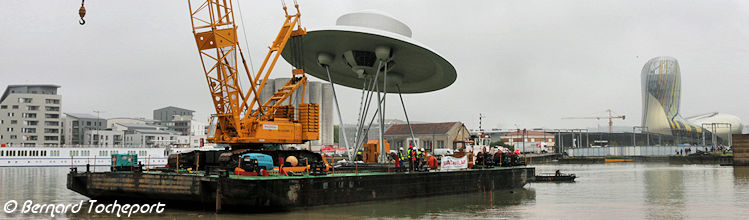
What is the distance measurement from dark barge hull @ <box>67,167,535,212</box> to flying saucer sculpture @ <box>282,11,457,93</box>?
10094 millimetres

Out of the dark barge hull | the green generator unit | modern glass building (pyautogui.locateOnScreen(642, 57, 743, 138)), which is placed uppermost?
modern glass building (pyautogui.locateOnScreen(642, 57, 743, 138))

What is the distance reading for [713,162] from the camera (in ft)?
272

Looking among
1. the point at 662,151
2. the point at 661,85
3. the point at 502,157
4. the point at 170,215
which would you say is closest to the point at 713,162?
the point at 662,151

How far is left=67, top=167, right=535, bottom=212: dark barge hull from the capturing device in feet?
66.7

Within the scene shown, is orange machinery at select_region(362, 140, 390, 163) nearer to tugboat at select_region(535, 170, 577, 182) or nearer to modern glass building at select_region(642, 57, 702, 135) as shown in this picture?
tugboat at select_region(535, 170, 577, 182)

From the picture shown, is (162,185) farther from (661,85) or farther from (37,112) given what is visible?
(661,85)

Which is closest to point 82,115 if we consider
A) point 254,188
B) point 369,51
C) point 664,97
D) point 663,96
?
point 369,51

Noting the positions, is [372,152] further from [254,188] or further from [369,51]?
[254,188]

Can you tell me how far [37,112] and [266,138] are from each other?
102m

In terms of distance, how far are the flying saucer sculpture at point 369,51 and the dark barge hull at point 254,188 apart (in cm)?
1009

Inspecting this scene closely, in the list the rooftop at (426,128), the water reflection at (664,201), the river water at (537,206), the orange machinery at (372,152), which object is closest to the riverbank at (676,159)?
the rooftop at (426,128)

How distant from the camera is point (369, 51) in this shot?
39.0m

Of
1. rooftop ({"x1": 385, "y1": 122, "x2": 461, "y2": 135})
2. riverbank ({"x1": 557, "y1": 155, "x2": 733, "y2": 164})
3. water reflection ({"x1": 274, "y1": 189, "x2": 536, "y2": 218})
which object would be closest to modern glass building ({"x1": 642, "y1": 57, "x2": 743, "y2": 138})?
riverbank ({"x1": 557, "y1": 155, "x2": 733, "y2": 164})

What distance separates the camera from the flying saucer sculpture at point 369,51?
3556cm
